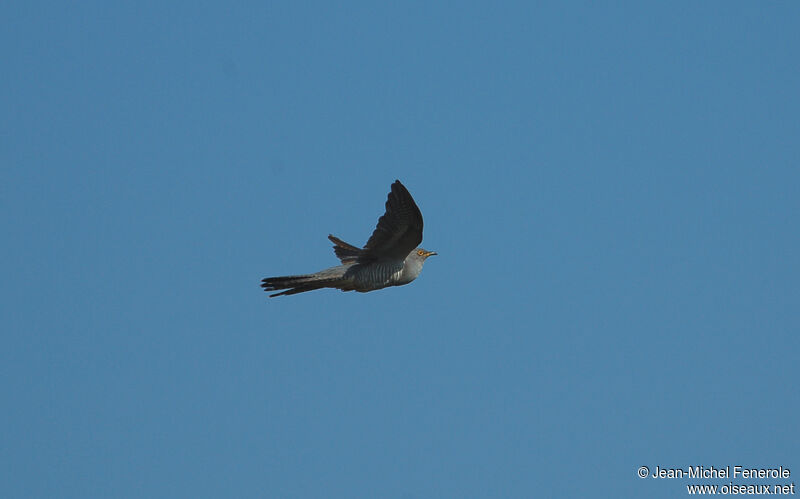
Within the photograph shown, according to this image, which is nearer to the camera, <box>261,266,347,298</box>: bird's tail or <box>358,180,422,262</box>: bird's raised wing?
<box>358,180,422,262</box>: bird's raised wing

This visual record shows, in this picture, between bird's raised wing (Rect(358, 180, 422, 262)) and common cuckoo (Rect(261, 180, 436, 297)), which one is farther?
common cuckoo (Rect(261, 180, 436, 297))

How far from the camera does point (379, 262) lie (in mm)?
18109

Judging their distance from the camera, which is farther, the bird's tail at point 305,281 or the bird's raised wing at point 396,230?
A: the bird's tail at point 305,281

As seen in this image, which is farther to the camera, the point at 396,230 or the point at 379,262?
the point at 379,262

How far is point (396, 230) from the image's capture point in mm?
17328

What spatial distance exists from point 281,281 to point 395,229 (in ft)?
6.14

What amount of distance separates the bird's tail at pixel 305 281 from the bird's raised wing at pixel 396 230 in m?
0.52

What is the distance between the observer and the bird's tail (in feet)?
57.7

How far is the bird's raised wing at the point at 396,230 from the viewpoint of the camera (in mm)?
16688

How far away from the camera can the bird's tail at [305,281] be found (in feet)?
57.7

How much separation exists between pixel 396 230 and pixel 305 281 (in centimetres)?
158

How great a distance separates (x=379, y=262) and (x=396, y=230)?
951mm

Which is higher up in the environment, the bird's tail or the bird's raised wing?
the bird's raised wing

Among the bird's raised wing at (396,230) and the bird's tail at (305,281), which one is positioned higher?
the bird's raised wing at (396,230)
